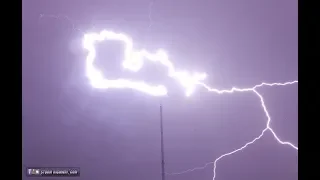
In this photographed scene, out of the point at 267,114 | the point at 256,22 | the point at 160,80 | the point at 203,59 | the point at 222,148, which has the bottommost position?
the point at 222,148

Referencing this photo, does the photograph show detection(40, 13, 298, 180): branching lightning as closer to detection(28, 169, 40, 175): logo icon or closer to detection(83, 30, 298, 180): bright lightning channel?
detection(83, 30, 298, 180): bright lightning channel

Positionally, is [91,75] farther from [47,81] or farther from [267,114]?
[267,114]

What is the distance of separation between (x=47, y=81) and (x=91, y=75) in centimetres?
39

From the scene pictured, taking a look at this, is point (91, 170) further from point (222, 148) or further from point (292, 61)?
point (292, 61)

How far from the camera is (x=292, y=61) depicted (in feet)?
9.00

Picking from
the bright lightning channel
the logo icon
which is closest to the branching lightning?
the bright lightning channel

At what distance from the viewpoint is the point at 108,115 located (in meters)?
2.72

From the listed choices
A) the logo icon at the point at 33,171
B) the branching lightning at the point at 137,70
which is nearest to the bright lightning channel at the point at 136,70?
the branching lightning at the point at 137,70

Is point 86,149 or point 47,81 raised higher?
point 47,81

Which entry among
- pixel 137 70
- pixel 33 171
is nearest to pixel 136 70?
pixel 137 70

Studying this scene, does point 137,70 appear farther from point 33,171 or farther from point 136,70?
point 33,171

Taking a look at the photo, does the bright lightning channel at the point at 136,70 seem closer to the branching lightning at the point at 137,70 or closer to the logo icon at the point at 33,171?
the branching lightning at the point at 137,70

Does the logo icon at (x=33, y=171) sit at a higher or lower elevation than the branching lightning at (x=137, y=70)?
lower

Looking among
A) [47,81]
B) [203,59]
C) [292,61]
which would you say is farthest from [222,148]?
[47,81]
